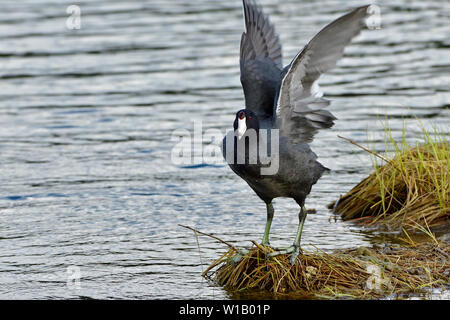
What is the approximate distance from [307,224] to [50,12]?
38.0ft

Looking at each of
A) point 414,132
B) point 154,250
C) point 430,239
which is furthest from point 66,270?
point 414,132

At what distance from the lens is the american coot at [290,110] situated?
489 cm

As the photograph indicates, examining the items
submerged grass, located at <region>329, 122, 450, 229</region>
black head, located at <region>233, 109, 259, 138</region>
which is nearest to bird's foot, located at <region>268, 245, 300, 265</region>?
black head, located at <region>233, 109, 259, 138</region>

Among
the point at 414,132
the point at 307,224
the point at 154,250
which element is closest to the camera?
the point at 154,250

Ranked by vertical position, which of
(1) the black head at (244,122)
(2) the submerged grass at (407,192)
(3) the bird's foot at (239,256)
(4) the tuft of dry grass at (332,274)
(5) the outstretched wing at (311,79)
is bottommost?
(4) the tuft of dry grass at (332,274)

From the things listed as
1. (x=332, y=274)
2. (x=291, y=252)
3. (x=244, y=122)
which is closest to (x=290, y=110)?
(x=244, y=122)

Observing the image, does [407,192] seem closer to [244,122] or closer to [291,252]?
[291,252]

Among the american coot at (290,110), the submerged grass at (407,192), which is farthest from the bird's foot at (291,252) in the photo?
the submerged grass at (407,192)

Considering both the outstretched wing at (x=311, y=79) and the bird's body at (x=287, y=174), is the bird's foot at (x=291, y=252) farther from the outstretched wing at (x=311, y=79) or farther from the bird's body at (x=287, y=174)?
the outstretched wing at (x=311, y=79)

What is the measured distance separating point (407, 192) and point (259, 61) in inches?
72.0

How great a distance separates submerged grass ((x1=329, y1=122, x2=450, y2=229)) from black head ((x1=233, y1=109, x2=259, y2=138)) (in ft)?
5.99

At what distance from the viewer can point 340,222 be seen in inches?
269

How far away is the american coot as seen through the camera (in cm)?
489
